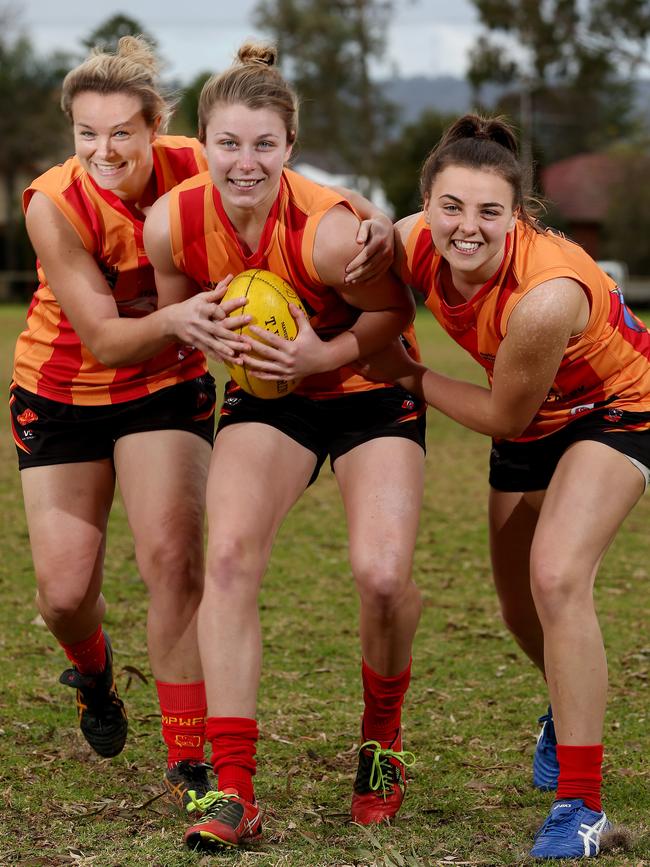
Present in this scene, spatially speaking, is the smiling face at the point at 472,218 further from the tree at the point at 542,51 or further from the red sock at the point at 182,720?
the tree at the point at 542,51

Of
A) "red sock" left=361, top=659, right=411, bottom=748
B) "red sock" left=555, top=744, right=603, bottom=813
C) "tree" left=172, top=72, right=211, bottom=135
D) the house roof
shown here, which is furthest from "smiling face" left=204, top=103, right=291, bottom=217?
the house roof

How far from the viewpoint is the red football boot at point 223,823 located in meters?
3.71

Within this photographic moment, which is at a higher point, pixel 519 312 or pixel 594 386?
pixel 519 312

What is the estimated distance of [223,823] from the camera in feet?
12.2

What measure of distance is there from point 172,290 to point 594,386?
4.99 ft

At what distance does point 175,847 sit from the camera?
3852 mm

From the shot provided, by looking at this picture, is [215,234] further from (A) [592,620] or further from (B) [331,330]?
(A) [592,620]

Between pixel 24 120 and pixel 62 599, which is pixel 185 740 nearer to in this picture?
pixel 62 599

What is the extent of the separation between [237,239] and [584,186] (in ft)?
208

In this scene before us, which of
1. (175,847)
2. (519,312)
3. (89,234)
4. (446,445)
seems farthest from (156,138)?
(446,445)

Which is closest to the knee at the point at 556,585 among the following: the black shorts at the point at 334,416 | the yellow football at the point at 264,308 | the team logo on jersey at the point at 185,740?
the black shorts at the point at 334,416

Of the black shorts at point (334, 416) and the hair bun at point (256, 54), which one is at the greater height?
the hair bun at point (256, 54)

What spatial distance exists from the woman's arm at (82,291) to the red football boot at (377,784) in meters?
1.64

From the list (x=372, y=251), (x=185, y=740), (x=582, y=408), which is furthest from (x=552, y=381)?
(x=185, y=740)
